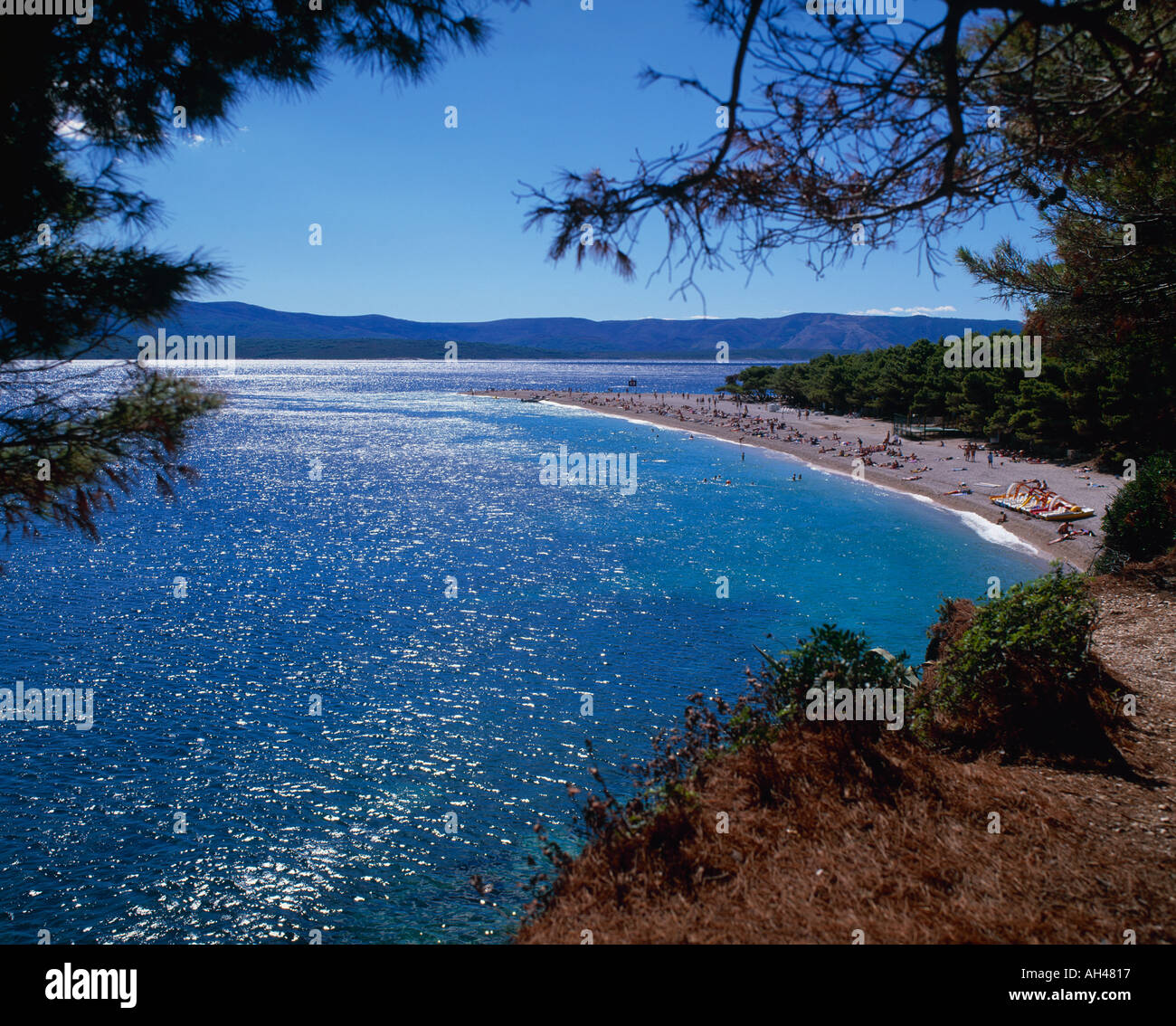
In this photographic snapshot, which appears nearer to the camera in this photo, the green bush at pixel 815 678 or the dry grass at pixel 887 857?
the dry grass at pixel 887 857

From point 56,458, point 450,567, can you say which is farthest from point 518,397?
point 56,458

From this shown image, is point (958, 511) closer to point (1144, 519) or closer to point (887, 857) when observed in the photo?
point (1144, 519)

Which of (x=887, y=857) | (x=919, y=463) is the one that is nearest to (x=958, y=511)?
(x=919, y=463)

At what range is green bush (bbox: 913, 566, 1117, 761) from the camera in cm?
777

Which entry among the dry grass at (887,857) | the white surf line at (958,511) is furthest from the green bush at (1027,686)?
the white surf line at (958,511)

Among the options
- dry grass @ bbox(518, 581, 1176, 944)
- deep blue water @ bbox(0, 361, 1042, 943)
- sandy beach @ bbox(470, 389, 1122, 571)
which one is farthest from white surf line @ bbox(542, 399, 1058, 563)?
dry grass @ bbox(518, 581, 1176, 944)

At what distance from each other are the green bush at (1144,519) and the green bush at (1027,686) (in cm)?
1123

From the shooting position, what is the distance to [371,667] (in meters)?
20.0

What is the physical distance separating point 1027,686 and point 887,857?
3.49 metres

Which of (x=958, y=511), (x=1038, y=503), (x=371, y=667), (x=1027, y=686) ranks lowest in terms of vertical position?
(x=371, y=667)

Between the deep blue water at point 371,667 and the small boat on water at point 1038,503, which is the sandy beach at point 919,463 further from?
the deep blue water at point 371,667

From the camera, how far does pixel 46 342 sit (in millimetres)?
5609

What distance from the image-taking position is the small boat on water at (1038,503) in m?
32.7

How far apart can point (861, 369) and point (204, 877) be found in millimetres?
87745
